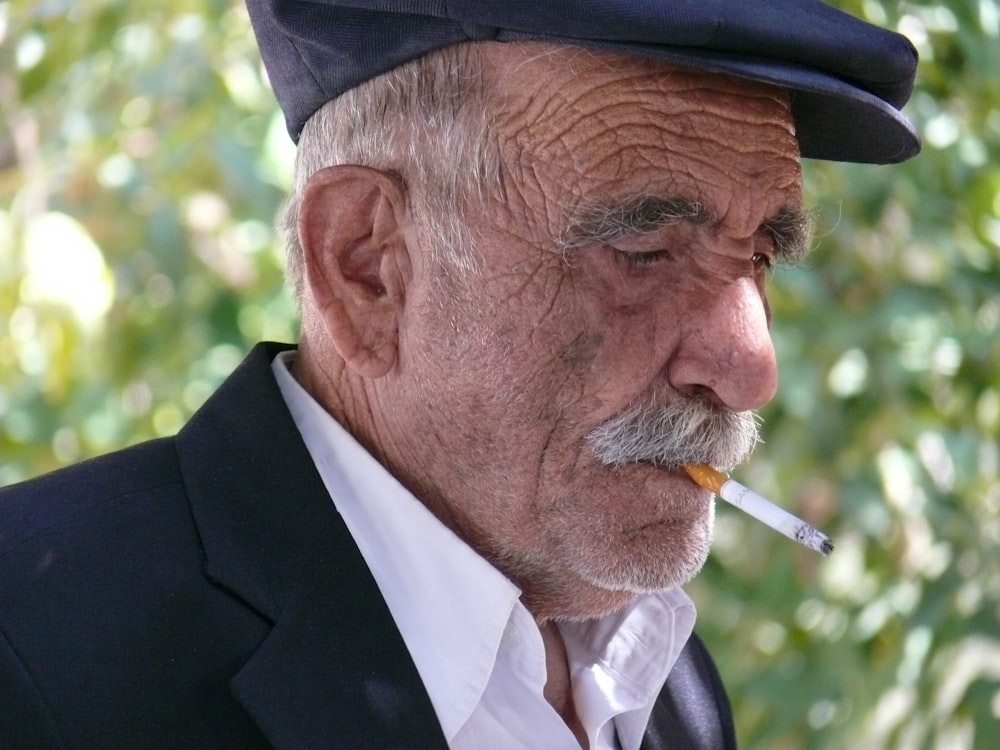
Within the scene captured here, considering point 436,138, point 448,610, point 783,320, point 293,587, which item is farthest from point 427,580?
point 783,320

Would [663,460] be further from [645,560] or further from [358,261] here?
[358,261]

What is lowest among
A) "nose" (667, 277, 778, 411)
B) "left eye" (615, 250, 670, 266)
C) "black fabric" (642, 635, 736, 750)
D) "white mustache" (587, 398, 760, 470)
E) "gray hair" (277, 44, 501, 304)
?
"black fabric" (642, 635, 736, 750)

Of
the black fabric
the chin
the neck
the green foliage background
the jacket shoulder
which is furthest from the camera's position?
the green foliage background

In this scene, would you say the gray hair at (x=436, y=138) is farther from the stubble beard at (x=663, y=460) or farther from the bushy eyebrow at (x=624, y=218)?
the stubble beard at (x=663, y=460)

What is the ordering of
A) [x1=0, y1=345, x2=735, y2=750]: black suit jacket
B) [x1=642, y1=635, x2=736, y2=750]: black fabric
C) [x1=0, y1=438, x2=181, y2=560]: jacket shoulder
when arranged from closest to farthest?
[x1=0, y1=345, x2=735, y2=750]: black suit jacket, [x1=0, y1=438, x2=181, y2=560]: jacket shoulder, [x1=642, y1=635, x2=736, y2=750]: black fabric

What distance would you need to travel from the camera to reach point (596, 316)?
5.50 ft

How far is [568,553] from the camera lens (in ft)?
5.64

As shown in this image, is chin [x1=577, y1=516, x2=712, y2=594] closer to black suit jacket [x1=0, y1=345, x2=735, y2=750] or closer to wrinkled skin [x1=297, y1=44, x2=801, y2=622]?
wrinkled skin [x1=297, y1=44, x2=801, y2=622]

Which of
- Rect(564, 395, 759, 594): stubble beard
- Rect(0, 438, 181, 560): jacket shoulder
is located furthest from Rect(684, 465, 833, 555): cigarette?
Rect(0, 438, 181, 560): jacket shoulder

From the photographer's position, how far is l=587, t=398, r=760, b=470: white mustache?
5.50 feet

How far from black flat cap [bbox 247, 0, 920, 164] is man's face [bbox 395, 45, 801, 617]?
83mm

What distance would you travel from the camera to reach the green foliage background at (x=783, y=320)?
254 centimetres

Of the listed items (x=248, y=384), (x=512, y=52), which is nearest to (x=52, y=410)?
(x=248, y=384)

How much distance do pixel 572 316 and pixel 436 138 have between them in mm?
279
